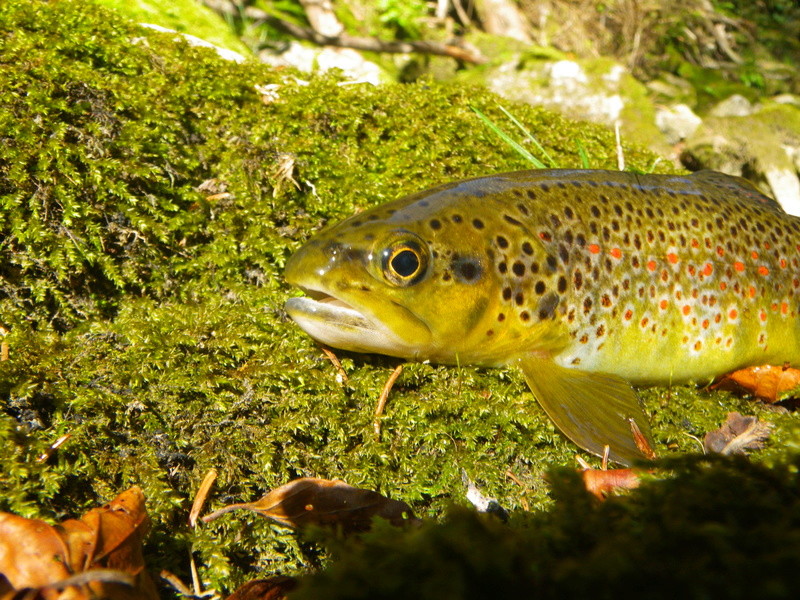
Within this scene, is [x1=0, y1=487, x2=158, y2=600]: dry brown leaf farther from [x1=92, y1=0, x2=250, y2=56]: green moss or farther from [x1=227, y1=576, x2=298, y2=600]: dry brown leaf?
[x1=92, y1=0, x2=250, y2=56]: green moss

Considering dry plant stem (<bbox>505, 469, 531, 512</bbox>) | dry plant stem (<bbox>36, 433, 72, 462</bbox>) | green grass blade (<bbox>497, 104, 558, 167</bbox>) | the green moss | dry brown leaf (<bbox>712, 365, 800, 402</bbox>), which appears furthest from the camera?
the green moss

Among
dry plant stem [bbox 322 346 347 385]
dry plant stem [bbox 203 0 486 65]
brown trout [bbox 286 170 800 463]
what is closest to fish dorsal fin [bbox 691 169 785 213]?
brown trout [bbox 286 170 800 463]

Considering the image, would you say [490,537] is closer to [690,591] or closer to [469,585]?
[469,585]

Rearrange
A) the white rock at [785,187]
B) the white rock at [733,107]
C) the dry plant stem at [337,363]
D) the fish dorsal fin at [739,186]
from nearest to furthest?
1. the dry plant stem at [337,363]
2. the fish dorsal fin at [739,186]
3. the white rock at [785,187]
4. the white rock at [733,107]

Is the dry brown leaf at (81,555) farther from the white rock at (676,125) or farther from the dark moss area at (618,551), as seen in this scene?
the white rock at (676,125)

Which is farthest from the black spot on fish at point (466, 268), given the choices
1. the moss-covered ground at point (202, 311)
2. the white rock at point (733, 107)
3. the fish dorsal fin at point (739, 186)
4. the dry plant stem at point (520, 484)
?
the white rock at point (733, 107)

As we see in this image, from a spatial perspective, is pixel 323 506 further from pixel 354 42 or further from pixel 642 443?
pixel 354 42

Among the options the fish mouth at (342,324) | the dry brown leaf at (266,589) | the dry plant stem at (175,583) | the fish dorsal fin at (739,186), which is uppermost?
the fish dorsal fin at (739,186)
